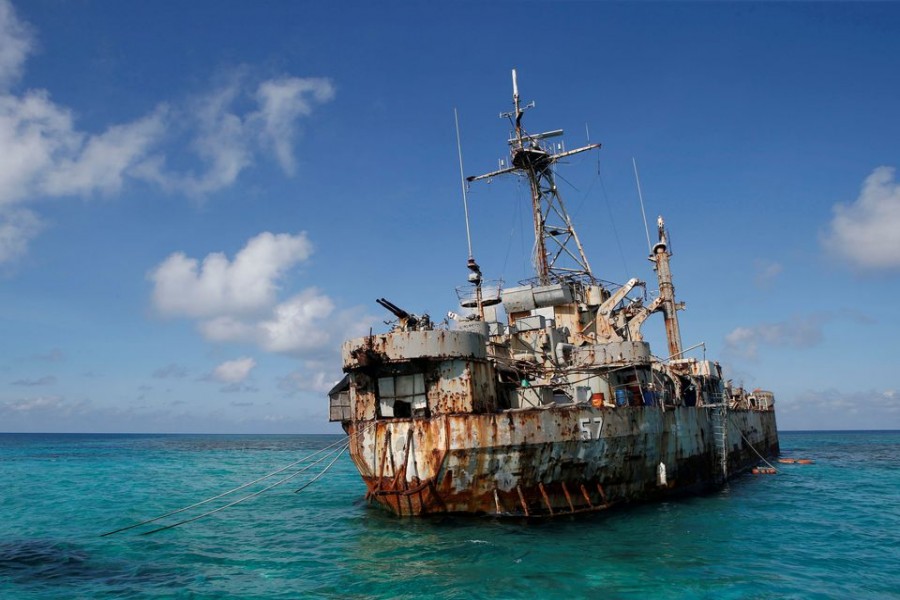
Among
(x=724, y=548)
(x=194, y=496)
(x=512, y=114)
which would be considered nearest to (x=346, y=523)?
(x=724, y=548)

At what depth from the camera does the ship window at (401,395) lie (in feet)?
61.9

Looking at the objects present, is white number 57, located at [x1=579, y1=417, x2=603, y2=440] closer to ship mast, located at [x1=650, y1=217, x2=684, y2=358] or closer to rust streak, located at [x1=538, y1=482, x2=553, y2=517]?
rust streak, located at [x1=538, y1=482, x2=553, y2=517]

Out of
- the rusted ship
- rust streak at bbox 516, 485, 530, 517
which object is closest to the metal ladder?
the rusted ship

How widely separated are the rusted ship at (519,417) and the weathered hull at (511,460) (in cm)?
4

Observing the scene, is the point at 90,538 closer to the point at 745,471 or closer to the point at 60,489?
the point at 60,489

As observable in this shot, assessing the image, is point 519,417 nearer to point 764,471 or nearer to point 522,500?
Answer: point 522,500

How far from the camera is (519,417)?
16.9 m

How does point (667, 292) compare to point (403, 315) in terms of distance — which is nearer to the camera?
point (403, 315)

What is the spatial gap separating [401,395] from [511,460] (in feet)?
14.9

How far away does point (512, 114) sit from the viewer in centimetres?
3155

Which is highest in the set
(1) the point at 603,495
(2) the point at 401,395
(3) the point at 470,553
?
(2) the point at 401,395

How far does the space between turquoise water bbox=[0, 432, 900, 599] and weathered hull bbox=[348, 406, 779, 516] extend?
2.15 ft

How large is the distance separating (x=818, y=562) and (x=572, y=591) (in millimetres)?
7348

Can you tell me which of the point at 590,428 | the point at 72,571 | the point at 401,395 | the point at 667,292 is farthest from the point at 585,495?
the point at 667,292
